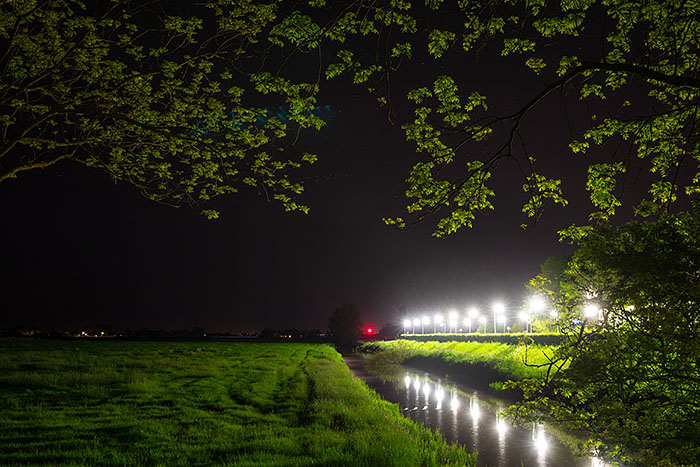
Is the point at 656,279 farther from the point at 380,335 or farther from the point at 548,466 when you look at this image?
the point at 380,335

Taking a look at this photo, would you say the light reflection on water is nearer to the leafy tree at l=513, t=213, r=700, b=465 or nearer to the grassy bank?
the grassy bank

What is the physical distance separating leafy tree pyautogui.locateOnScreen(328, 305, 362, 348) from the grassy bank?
68.2 metres

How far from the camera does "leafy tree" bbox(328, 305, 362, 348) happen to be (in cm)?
14050

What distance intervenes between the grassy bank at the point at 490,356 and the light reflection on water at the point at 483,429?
3084mm

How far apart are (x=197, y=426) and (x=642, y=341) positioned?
527 inches

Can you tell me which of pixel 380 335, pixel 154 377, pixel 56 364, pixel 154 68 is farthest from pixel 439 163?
pixel 380 335

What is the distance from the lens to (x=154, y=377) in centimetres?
2723

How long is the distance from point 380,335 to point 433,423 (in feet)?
491

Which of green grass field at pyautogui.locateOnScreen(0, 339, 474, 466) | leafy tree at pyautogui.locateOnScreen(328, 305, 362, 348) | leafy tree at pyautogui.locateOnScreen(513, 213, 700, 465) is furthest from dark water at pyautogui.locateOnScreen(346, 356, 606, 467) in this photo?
leafy tree at pyautogui.locateOnScreen(328, 305, 362, 348)

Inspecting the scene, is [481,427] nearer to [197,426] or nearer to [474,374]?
[197,426]

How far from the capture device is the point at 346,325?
142 meters

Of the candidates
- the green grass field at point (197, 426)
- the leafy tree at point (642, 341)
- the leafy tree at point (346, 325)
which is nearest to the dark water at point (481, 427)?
the green grass field at point (197, 426)

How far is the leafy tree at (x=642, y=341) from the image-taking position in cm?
952

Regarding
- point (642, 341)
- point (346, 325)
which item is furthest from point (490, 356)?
point (346, 325)
